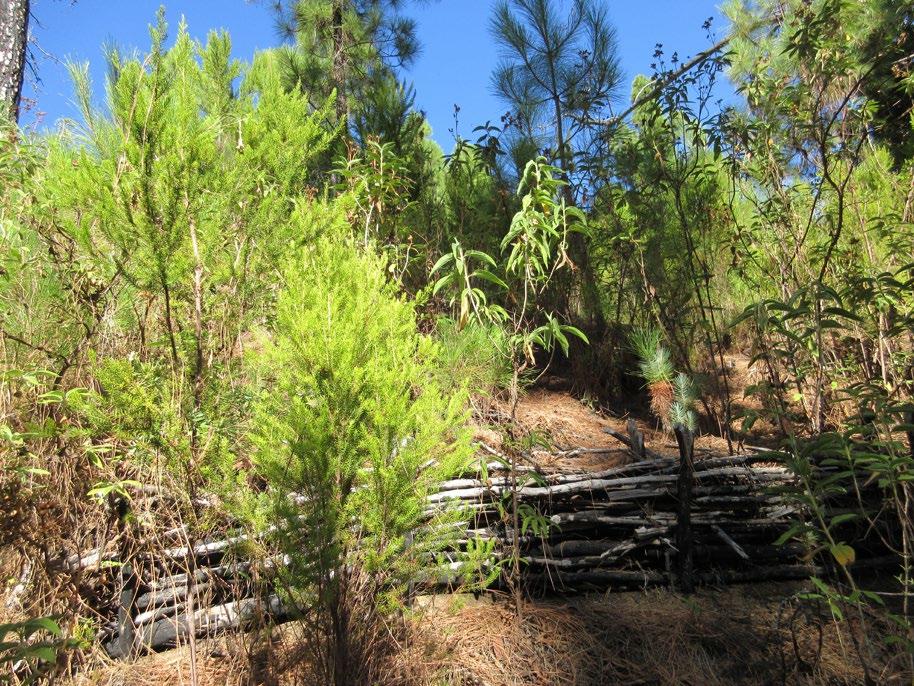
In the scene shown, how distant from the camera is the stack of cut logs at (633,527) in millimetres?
2447

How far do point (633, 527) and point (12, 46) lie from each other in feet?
19.4

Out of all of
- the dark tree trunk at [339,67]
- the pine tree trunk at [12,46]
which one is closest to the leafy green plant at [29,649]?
the pine tree trunk at [12,46]

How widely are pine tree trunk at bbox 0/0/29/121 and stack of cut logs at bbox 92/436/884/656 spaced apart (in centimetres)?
442

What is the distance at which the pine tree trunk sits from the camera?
14.3 ft

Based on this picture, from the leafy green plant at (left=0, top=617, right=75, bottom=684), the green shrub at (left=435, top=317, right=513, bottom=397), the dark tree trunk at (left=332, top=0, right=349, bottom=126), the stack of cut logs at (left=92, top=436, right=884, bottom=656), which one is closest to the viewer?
the leafy green plant at (left=0, top=617, right=75, bottom=684)

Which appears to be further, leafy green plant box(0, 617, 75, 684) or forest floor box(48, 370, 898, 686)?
forest floor box(48, 370, 898, 686)

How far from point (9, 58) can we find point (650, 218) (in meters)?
5.46

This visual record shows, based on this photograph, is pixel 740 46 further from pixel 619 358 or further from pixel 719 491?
pixel 719 491

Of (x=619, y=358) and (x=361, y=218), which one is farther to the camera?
(x=619, y=358)

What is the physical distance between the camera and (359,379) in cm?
165

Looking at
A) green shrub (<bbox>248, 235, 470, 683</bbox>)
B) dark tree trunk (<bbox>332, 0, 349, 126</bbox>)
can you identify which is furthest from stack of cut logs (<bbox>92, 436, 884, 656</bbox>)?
dark tree trunk (<bbox>332, 0, 349, 126</bbox>)

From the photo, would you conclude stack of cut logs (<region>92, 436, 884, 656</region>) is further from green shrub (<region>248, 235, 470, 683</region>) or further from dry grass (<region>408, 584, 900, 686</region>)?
green shrub (<region>248, 235, 470, 683</region>)

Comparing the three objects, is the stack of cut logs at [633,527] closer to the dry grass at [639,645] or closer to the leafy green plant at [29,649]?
the dry grass at [639,645]

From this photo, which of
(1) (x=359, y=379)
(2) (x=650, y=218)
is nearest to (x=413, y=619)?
(1) (x=359, y=379)
